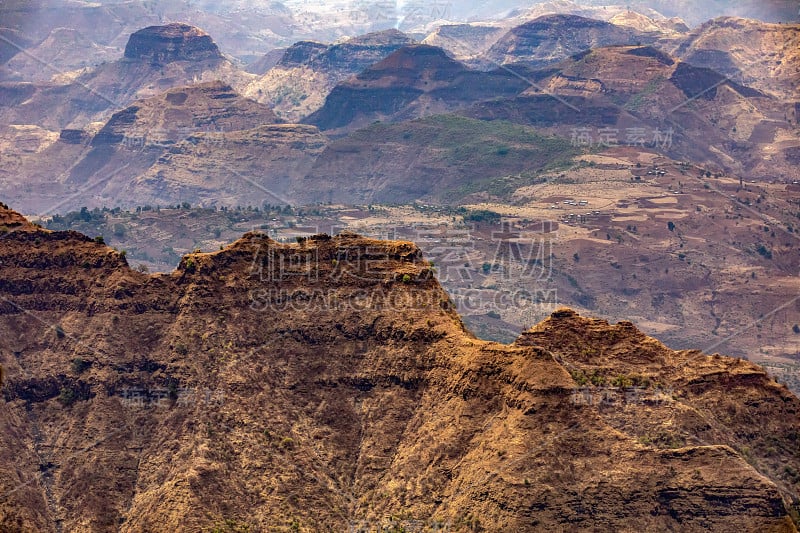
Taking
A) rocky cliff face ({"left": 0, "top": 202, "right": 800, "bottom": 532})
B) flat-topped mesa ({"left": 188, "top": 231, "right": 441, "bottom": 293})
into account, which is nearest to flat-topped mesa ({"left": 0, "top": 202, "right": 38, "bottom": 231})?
rocky cliff face ({"left": 0, "top": 202, "right": 800, "bottom": 532})

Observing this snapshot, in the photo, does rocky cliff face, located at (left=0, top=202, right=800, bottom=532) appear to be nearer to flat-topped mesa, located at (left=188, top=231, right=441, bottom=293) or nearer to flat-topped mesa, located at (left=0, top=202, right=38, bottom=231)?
flat-topped mesa, located at (left=188, top=231, right=441, bottom=293)

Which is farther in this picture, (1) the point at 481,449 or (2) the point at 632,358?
(2) the point at 632,358

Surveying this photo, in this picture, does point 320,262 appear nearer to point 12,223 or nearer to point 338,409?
point 338,409

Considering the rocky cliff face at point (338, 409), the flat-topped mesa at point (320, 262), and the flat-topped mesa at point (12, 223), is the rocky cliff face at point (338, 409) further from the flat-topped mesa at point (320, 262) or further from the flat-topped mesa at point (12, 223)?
the flat-topped mesa at point (12, 223)

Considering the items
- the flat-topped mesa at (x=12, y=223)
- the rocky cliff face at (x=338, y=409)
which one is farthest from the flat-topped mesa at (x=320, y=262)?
the flat-topped mesa at (x=12, y=223)

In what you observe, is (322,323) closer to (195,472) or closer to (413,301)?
(413,301)

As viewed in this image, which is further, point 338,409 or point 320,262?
point 320,262

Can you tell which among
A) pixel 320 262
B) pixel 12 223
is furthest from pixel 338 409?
pixel 12 223

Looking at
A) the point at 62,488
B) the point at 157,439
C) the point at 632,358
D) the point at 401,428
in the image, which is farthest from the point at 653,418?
the point at 62,488

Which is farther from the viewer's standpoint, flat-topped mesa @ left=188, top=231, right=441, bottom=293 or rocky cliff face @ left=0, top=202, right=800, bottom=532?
flat-topped mesa @ left=188, top=231, right=441, bottom=293
